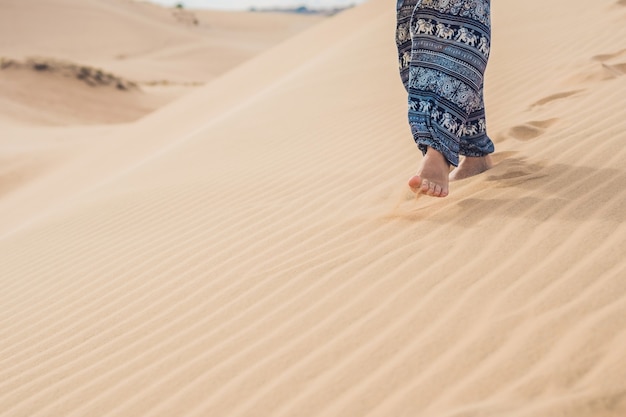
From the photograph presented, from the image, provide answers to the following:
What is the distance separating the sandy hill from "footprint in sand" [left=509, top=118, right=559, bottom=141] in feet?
41.0

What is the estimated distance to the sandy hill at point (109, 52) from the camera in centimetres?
1803

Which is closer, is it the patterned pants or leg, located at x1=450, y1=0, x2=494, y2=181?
the patterned pants

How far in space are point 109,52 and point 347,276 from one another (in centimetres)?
3629

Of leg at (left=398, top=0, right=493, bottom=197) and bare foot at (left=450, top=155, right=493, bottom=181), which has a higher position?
leg at (left=398, top=0, right=493, bottom=197)

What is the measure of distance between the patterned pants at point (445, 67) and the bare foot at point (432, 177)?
0.13 ft

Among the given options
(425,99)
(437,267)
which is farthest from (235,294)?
(425,99)

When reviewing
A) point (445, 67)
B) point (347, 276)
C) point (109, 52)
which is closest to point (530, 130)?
point (445, 67)

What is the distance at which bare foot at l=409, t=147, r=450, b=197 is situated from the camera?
3.11m

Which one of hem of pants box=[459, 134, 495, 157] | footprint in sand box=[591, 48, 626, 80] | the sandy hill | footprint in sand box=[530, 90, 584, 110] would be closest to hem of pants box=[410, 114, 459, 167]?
hem of pants box=[459, 134, 495, 157]

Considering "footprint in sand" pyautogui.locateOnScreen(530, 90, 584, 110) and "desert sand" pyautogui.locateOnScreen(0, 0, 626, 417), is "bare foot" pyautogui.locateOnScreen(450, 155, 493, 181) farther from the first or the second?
"footprint in sand" pyautogui.locateOnScreen(530, 90, 584, 110)

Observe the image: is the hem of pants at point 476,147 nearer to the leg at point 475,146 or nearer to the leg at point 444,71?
the leg at point 475,146

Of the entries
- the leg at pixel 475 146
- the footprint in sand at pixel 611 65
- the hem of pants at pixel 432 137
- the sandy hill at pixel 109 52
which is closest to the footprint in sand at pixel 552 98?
the footprint in sand at pixel 611 65

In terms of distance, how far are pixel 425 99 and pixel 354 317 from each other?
123cm

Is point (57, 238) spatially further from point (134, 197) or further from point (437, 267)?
point (437, 267)
